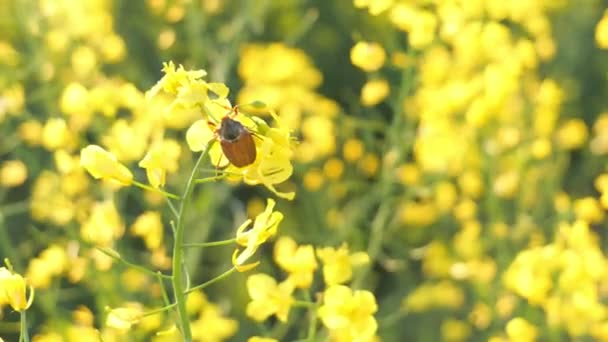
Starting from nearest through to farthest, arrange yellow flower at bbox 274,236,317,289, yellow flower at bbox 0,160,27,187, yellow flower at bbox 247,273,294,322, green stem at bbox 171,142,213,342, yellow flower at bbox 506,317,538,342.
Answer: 1. green stem at bbox 171,142,213,342
2. yellow flower at bbox 247,273,294,322
3. yellow flower at bbox 274,236,317,289
4. yellow flower at bbox 506,317,538,342
5. yellow flower at bbox 0,160,27,187

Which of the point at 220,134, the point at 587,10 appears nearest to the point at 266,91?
the point at 587,10

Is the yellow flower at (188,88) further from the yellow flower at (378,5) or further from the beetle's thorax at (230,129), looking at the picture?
the yellow flower at (378,5)

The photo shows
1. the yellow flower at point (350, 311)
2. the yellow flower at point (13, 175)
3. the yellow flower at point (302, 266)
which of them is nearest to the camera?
the yellow flower at point (350, 311)

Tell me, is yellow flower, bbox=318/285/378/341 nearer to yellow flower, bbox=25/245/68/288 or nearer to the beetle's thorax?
the beetle's thorax

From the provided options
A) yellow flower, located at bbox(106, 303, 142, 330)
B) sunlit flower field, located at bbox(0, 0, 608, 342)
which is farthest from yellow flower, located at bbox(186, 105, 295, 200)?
sunlit flower field, located at bbox(0, 0, 608, 342)

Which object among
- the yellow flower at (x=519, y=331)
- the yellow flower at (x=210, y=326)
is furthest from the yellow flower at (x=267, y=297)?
the yellow flower at (x=210, y=326)

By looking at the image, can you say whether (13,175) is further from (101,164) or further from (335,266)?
(101,164)

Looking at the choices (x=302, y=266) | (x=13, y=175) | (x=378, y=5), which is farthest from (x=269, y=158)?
(x=13, y=175)
